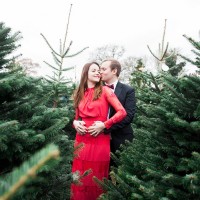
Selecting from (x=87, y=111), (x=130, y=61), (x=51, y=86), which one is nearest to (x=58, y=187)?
(x=87, y=111)

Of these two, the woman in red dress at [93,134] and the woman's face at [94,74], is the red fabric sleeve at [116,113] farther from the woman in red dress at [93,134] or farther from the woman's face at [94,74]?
the woman's face at [94,74]

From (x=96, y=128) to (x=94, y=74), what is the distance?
2.70 ft

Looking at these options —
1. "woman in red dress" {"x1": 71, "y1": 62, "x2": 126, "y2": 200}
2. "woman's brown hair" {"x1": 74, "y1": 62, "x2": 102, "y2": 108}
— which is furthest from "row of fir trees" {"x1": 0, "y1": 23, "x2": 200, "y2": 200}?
"woman's brown hair" {"x1": 74, "y1": 62, "x2": 102, "y2": 108}

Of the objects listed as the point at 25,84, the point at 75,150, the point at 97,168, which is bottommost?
the point at 97,168

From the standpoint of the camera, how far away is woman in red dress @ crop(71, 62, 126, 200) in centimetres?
426

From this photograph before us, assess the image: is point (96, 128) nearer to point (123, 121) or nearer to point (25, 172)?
point (123, 121)

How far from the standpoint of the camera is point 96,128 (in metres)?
4.18

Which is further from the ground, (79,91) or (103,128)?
(79,91)

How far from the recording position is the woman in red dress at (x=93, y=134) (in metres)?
4.26

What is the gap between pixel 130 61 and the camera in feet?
157

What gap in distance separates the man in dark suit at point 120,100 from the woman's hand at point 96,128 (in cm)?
32

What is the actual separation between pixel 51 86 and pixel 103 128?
2238 millimetres

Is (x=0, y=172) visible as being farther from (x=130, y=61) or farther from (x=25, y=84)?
(x=130, y=61)

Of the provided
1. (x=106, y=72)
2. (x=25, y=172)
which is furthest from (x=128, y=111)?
(x=25, y=172)
